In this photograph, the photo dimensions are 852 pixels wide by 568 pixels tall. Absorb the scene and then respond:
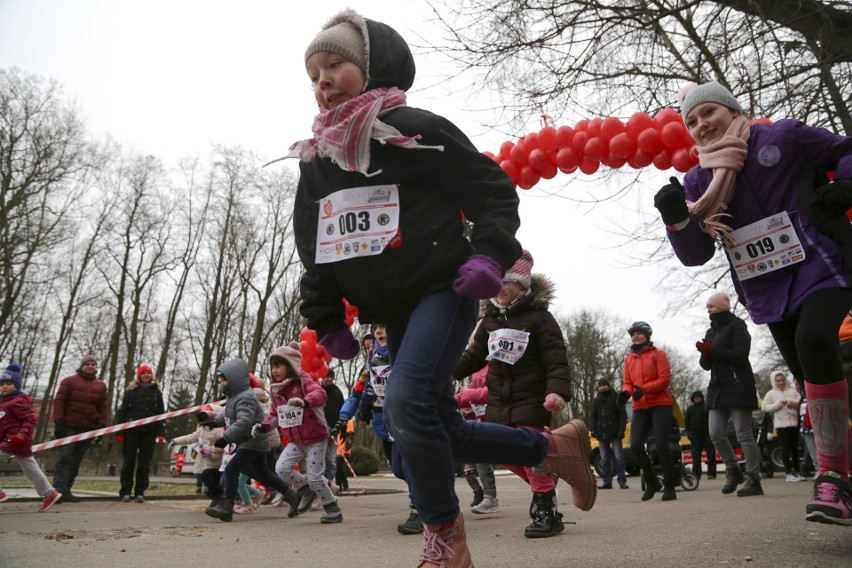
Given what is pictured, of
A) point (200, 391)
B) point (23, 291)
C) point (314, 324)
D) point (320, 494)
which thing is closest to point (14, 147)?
point (23, 291)

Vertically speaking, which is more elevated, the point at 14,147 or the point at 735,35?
the point at 14,147

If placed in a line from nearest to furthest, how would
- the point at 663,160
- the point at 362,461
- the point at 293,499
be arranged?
the point at 293,499 → the point at 663,160 → the point at 362,461

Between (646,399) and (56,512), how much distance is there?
20.8 ft

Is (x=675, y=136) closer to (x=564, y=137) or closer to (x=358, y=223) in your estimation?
(x=564, y=137)

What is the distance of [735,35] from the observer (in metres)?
9.04

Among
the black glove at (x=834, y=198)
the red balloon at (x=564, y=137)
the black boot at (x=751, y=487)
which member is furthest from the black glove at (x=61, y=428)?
the black glove at (x=834, y=198)

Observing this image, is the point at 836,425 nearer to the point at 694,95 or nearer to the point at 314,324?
the point at 694,95

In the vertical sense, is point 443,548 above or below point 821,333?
below

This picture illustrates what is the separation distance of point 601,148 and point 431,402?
605cm

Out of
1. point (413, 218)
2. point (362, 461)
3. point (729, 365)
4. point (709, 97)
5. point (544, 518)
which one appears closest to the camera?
point (413, 218)

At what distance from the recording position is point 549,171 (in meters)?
8.34

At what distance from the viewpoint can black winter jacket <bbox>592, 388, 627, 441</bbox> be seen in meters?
11.7

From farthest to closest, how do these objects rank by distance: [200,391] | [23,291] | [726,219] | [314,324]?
[200,391] → [23,291] → [726,219] → [314,324]

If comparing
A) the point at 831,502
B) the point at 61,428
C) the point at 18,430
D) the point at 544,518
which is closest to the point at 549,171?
the point at 544,518
